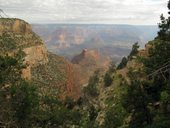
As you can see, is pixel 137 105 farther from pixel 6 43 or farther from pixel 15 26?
pixel 15 26

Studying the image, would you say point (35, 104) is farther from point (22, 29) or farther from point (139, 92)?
point (22, 29)

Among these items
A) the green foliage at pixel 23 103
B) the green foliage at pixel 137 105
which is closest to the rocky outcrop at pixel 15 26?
the green foliage at pixel 137 105

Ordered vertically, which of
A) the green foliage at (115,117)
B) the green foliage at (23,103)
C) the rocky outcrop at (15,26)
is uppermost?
the rocky outcrop at (15,26)

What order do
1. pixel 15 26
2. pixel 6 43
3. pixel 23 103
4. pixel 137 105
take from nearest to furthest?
pixel 23 103 → pixel 137 105 → pixel 6 43 → pixel 15 26

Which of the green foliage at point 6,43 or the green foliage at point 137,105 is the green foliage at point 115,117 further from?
the green foliage at point 6,43

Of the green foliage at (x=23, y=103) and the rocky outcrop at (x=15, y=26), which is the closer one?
the green foliage at (x=23, y=103)

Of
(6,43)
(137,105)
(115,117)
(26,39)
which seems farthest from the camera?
(26,39)

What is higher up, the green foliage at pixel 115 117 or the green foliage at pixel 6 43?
the green foliage at pixel 6 43

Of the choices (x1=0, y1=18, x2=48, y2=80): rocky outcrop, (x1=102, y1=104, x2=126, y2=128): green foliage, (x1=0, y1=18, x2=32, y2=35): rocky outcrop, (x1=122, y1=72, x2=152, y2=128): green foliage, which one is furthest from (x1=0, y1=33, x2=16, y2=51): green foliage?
(x1=0, y1=18, x2=32, y2=35): rocky outcrop

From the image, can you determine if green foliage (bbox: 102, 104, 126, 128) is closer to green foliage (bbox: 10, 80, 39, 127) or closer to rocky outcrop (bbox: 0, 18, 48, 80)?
green foliage (bbox: 10, 80, 39, 127)

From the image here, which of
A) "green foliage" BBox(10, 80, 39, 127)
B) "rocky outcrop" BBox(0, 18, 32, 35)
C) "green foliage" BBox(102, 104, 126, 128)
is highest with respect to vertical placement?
"rocky outcrop" BBox(0, 18, 32, 35)

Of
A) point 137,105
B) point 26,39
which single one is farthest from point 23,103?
point 26,39

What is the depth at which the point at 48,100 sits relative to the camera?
47.8m

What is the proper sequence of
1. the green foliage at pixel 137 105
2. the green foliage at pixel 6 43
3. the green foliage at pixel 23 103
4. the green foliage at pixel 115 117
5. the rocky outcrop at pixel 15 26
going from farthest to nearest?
the rocky outcrop at pixel 15 26 → the green foliage at pixel 6 43 → the green foliage at pixel 137 105 → the green foliage at pixel 115 117 → the green foliage at pixel 23 103
